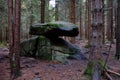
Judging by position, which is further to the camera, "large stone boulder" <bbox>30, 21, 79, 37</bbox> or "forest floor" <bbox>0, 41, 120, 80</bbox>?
"large stone boulder" <bbox>30, 21, 79, 37</bbox>

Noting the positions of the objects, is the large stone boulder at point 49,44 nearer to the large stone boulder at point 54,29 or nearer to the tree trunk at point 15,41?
the large stone boulder at point 54,29

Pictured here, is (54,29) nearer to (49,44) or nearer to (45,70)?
(49,44)

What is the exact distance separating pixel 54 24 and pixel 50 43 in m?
1.10

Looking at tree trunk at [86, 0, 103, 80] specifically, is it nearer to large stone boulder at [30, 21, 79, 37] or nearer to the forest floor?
the forest floor

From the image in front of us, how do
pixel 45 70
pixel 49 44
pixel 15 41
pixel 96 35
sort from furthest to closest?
1. pixel 49 44
2. pixel 45 70
3. pixel 15 41
4. pixel 96 35

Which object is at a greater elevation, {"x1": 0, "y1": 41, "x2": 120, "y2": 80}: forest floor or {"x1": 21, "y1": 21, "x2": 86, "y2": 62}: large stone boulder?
{"x1": 21, "y1": 21, "x2": 86, "y2": 62}: large stone boulder

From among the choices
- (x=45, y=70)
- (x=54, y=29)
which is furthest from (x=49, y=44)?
(x=45, y=70)

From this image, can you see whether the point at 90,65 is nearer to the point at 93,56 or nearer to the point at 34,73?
the point at 93,56

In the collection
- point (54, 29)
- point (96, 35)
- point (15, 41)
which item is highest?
point (54, 29)

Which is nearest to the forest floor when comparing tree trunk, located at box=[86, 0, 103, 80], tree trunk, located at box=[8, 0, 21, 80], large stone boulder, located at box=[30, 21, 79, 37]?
tree trunk, located at box=[8, 0, 21, 80]

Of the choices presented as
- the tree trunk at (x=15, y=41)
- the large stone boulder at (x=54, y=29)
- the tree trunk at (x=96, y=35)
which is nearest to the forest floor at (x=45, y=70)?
the tree trunk at (x=15, y=41)

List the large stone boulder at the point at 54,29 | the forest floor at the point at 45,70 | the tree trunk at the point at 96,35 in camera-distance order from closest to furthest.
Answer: the tree trunk at the point at 96,35 → the forest floor at the point at 45,70 → the large stone boulder at the point at 54,29

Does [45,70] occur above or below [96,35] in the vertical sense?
below

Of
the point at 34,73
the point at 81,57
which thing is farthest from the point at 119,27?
the point at 34,73
